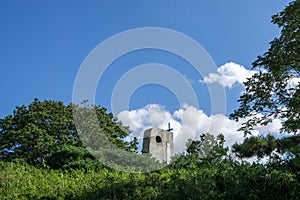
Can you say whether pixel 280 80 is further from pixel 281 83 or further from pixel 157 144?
pixel 157 144

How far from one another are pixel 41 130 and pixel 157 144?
28.1ft

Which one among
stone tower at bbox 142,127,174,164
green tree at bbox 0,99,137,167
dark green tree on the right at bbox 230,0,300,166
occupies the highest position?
green tree at bbox 0,99,137,167

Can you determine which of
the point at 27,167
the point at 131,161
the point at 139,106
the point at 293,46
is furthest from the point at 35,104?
the point at 293,46

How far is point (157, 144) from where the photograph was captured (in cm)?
1059

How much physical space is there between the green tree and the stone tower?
537 centimetres

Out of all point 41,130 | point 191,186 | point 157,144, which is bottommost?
point 191,186

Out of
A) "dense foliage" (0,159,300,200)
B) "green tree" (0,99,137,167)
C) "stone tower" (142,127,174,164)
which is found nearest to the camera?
"dense foliage" (0,159,300,200)

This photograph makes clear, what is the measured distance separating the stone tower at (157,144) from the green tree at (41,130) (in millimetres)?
5369

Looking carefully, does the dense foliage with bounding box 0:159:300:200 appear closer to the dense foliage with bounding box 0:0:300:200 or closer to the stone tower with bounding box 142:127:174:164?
the dense foliage with bounding box 0:0:300:200

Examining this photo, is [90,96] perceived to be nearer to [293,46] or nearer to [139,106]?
[139,106]

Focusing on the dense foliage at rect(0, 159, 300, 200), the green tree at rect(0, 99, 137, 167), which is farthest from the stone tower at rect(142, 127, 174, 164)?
the green tree at rect(0, 99, 137, 167)

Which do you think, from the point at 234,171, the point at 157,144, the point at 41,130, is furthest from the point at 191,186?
the point at 41,130

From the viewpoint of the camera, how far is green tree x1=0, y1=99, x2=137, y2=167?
16.8 meters

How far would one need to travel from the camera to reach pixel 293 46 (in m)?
4.47
